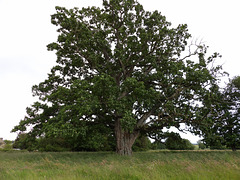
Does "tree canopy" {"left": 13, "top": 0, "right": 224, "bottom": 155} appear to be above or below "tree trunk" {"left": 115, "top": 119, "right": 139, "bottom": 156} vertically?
above

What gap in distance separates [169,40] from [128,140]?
Result: 35.1ft

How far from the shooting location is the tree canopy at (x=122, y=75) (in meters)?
13.7

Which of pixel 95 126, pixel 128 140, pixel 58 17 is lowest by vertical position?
pixel 128 140

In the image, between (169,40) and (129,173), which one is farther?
(169,40)

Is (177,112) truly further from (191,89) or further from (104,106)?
(104,106)

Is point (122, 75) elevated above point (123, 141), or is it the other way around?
point (122, 75)

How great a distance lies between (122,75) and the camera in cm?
1842

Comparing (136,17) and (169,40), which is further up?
(136,17)

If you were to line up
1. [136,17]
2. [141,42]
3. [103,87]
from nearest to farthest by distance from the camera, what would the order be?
[103,87] → [141,42] → [136,17]

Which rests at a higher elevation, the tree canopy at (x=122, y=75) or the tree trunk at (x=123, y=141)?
the tree canopy at (x=122, y=75)

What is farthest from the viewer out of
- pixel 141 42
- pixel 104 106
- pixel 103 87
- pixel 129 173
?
pixel 141 42

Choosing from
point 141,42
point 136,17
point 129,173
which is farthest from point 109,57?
point 129,173

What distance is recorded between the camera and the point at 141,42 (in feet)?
52.0

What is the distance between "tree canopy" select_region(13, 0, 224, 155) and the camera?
45.1 feet
